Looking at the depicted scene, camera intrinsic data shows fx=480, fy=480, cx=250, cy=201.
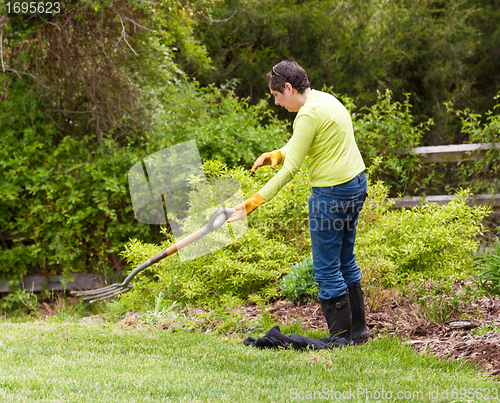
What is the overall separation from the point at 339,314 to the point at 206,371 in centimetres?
94

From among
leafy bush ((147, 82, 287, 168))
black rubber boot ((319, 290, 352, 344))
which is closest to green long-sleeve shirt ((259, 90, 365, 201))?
black rubber boot ((319, 290, 352, 344))

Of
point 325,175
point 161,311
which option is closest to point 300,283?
point 161,311

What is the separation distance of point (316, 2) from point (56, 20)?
589 cm

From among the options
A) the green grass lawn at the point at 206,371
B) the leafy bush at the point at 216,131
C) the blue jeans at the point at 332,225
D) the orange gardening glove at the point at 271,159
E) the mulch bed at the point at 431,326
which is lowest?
the mulch bed at the point at 431,326

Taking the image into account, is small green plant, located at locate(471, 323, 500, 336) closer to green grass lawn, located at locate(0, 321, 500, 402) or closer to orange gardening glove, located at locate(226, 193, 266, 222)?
green grass lawn, located at locate(0, 321, 500, 402)

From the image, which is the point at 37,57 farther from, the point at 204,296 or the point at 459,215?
the point at 459,215

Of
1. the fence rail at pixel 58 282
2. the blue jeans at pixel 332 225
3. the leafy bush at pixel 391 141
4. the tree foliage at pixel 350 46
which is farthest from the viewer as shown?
the tree foliage at pixel 350 46

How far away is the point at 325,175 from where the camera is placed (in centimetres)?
290

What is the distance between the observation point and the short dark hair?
2.90 m

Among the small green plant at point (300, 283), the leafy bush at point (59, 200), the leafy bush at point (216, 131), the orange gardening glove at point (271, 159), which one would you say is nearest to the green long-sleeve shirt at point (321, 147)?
the orange gardening glove at point (271, 159)

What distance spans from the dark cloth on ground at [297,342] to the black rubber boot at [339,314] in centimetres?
5

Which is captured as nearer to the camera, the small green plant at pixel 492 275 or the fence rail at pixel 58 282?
the small green plant at pixel 492 275

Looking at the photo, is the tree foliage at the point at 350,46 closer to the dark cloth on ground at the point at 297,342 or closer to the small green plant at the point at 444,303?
the small green plant at the point at 444,303

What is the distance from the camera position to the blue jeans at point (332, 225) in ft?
9.49
